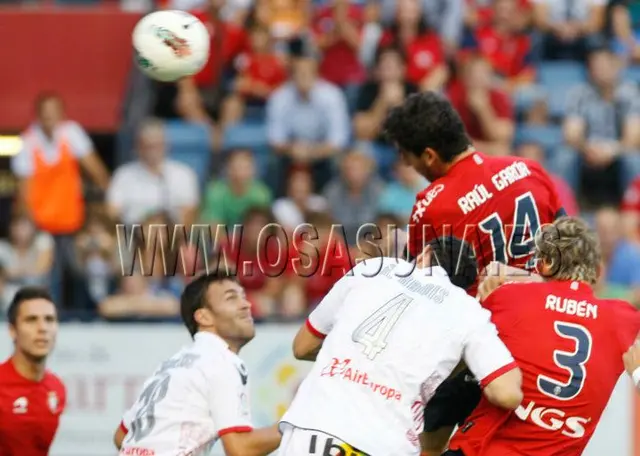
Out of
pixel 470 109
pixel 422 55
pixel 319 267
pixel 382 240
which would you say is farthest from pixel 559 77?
pixel 382 240

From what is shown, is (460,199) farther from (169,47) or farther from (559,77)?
(559,77)

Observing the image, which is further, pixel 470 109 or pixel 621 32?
pixel 621 32

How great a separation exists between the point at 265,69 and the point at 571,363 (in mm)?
8774

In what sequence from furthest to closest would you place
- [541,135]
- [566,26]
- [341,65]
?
[566,26] → [341,65] → [541,135]

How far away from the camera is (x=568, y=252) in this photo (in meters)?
→ 6.82

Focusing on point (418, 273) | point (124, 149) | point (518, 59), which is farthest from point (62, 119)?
point (418, 273)

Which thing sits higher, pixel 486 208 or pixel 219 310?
pixel 486 208

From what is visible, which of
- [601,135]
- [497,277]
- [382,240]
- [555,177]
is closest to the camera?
[497,277]

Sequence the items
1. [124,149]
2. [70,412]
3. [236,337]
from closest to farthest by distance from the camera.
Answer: [236,337]
[70,412]
[124,149]

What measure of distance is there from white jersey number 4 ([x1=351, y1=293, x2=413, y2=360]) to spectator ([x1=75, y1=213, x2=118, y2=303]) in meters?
6.47

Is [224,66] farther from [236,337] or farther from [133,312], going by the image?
[236,337]

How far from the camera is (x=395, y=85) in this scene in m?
14.1

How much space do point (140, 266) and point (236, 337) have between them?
15.7 ft

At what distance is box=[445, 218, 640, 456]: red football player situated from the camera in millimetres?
6707
